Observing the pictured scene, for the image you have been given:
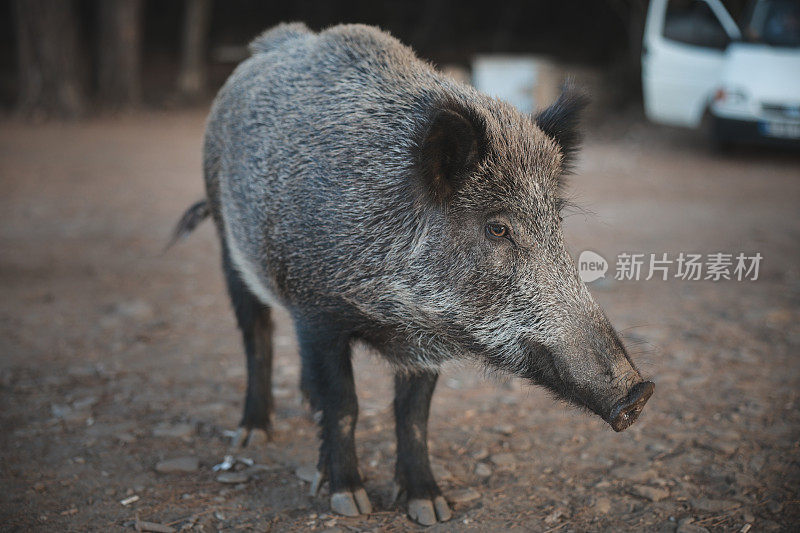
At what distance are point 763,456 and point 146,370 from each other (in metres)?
3.09

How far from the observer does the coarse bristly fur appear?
99.0 inches

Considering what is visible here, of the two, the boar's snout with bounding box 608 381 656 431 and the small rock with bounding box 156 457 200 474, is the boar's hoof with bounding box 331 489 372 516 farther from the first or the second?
the boar's snout with bounding box 608 381 656 431

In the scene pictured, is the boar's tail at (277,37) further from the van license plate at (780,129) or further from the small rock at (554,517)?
the van license plate at (780,129)

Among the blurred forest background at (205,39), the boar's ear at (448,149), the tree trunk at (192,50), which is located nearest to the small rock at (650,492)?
the boar's ear at (448,149)

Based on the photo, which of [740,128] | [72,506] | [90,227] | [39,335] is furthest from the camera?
[740,128]

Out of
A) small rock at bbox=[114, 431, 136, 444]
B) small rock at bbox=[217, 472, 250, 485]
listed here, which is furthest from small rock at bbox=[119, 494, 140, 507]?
small rock at bbox=[114, 431, 136, 444]

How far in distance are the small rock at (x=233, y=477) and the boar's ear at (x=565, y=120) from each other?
1804 mm

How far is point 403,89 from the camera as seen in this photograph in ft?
9.68

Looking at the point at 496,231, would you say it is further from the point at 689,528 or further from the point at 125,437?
the point at 125,437

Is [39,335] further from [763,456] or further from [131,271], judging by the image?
[763,456]

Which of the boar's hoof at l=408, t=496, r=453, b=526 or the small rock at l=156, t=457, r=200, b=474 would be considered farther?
the small rock at l=156, t=457, r=200, b=474

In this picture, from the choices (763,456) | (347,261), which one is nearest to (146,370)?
(347,261)

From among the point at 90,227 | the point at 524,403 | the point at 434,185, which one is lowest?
the point at 90,227

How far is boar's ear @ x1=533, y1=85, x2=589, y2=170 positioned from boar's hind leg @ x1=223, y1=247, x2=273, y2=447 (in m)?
1.56
